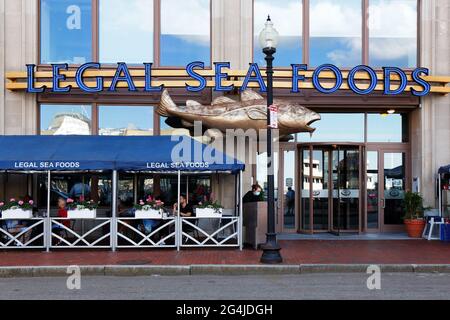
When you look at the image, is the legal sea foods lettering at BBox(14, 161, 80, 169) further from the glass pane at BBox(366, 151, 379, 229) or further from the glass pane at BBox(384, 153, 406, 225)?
the glass pane at BBox(384, 153, 406, 225)

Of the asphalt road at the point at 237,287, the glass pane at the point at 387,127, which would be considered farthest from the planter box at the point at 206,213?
the glass pane at the point at 387,127

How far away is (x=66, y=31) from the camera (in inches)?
689

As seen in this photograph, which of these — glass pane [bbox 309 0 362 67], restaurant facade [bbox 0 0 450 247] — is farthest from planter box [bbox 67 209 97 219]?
glass pane [bbox 309 0 362 67]

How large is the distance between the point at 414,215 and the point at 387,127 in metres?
3.16

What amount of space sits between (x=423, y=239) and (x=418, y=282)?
22.0 feet

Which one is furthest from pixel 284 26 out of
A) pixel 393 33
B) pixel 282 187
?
pixel 282 187

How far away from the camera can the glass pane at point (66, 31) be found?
17.5 m

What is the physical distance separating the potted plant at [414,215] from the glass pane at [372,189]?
1.35m

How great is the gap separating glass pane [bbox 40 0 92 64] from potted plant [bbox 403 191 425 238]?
35.2ft

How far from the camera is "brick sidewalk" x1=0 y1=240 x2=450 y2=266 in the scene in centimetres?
1204

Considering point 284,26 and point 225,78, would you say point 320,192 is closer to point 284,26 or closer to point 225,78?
point 225,78

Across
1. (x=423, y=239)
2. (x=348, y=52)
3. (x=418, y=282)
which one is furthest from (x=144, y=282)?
(x=348, y=52)

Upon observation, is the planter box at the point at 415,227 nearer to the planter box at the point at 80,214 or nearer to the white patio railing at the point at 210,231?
the white patio railing at the point at 210,231

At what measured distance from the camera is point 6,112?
17.0 metres
